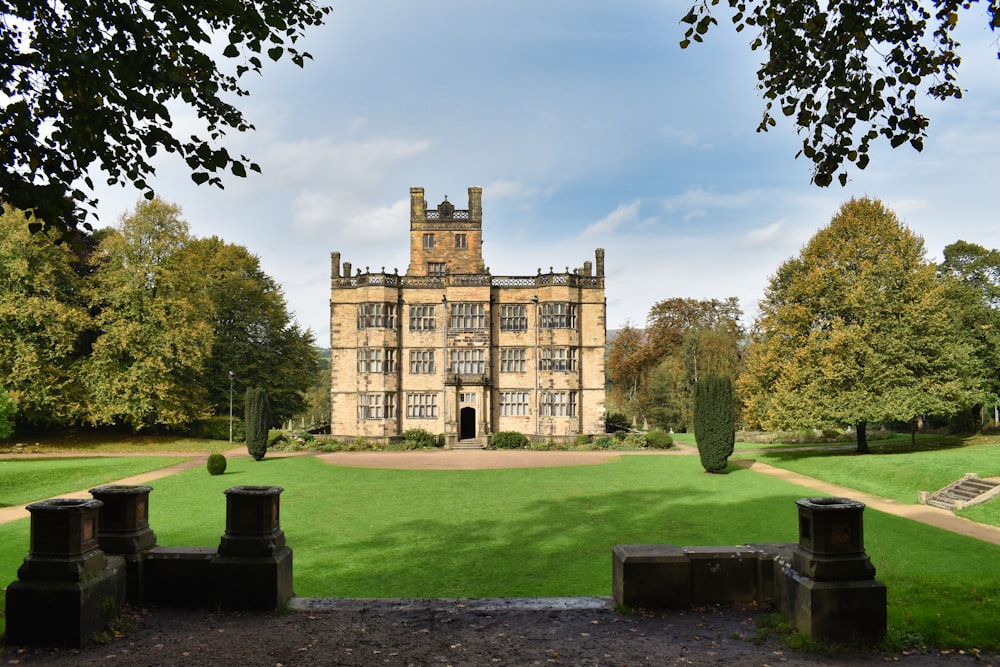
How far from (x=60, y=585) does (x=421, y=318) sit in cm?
3733

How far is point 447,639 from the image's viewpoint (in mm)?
6109

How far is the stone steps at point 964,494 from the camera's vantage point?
17781 millimetres

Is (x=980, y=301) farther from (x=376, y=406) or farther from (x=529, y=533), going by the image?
(x=529, y=533)

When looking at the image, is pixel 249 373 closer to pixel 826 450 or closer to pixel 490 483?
pixel 490 483

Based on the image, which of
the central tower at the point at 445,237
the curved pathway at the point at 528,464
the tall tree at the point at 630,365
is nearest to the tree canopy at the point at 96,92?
the curved pathway at the point at 528,464

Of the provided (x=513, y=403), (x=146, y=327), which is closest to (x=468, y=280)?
(x=513, y=403)

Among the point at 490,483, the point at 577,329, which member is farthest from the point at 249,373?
the point at 490,483

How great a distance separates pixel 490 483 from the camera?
2273cm

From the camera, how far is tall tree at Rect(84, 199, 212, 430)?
3641 cm

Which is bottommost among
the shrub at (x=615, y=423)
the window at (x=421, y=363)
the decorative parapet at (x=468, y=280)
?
the shrub at (x=615, y=423)

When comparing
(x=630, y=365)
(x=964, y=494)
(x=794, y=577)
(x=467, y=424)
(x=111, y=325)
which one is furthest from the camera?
(x=630, y=365)

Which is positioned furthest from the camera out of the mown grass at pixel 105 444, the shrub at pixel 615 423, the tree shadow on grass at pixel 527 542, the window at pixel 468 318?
the shrub at pixel 615 423

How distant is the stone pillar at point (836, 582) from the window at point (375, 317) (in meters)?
37.9

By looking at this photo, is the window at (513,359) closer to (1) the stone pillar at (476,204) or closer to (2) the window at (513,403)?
(2) the window at (513,403)
